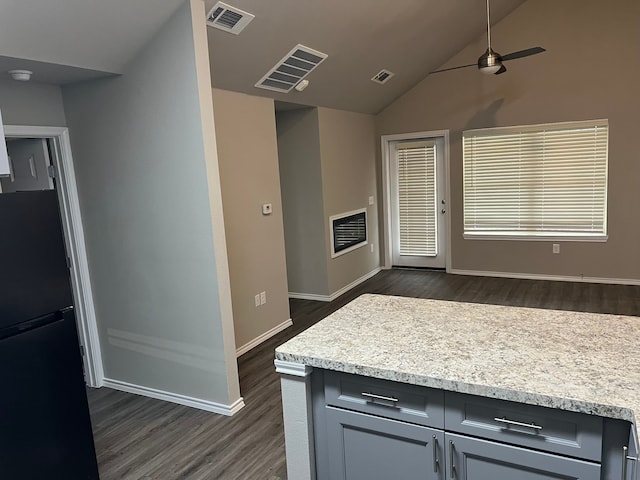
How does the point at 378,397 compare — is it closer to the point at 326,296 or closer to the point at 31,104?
the point at 31,104

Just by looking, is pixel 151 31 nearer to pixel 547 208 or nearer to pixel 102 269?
pixel 102 269

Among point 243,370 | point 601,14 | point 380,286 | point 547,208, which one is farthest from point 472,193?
point 243,370

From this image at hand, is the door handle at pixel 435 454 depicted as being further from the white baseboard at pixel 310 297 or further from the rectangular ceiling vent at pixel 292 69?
the white baseboard at pixel 310 297

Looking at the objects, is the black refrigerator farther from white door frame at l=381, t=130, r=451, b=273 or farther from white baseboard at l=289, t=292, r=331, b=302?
white door frame at l=381, t=130, r=451, b=273

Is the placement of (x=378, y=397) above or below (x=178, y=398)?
above

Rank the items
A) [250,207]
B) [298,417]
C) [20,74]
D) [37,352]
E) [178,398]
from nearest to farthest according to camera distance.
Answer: [298,417]
[37,352]
[20,74]
[178,398]
[250,207]

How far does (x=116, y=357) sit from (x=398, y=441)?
2.70 metres

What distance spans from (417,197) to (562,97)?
7.18ft

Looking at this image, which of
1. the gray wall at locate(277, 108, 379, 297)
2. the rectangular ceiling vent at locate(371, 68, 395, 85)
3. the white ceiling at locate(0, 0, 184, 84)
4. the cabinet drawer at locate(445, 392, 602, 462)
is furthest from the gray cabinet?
the rectangular ceiling vent at locate(371, 68, 395, 85)

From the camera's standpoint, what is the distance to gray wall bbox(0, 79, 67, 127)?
3.01 metres

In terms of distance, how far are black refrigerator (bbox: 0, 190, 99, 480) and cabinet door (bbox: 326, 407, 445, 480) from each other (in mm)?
1317

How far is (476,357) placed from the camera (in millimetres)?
1563

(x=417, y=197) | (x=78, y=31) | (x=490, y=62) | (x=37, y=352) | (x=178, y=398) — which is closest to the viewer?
(x=37, y=352)

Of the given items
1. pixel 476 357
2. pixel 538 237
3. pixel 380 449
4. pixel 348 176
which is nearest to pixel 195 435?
pixel 380 449
